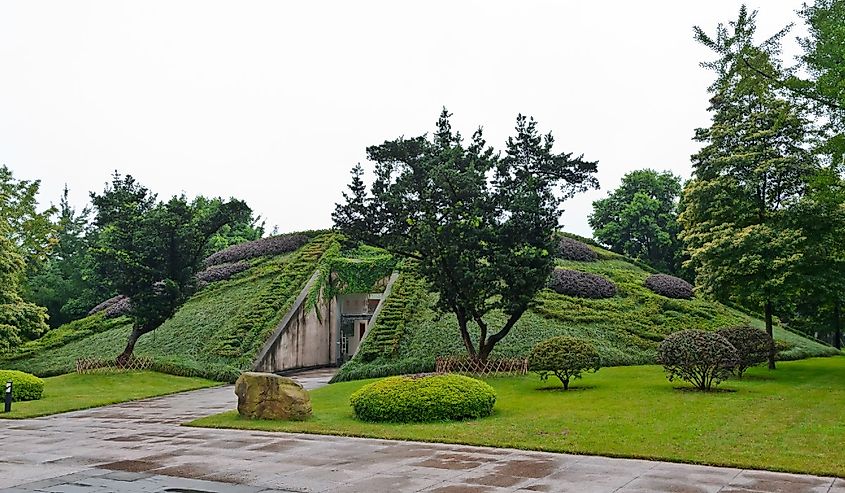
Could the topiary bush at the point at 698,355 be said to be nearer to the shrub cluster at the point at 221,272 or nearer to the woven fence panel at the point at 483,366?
the woven fence panel at the point at 483,366

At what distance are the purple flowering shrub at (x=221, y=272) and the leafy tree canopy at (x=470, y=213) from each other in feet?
50.4

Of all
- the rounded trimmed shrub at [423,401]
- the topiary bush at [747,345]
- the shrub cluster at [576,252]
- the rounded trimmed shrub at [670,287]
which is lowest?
the rounded trimmed shrub at [423,401]

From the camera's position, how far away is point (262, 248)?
121 feet

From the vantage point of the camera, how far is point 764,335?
17.7 meters

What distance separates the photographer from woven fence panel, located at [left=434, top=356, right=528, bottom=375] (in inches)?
773

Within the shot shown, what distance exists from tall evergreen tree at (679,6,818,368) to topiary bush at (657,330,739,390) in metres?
3.39

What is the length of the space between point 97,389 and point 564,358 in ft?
46.8

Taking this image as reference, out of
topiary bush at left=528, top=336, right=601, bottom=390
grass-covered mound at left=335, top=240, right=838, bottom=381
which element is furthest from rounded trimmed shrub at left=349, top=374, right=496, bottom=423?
grass-covered mound at left=335, top=240, right=838, bottom=381

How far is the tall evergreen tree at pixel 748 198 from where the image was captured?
17406 millimetres

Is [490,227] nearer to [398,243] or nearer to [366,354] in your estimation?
[398,243]

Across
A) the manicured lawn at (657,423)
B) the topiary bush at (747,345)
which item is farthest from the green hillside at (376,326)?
the manicured lawn at (657,423)

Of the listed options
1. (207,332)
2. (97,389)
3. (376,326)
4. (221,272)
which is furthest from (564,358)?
(221,272)

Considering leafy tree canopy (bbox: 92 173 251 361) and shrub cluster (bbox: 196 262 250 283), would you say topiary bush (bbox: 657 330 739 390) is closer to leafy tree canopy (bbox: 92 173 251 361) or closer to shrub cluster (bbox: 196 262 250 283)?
leafy tree canopy (bbox: 92 173 251 361)

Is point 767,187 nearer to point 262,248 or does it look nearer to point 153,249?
point 153,249
